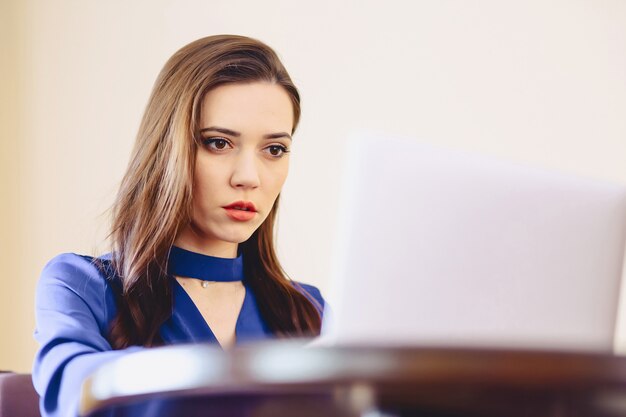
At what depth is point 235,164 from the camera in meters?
1.41

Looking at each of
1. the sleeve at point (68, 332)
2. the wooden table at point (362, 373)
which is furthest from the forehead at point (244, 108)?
the wooden table at point (362, 373)

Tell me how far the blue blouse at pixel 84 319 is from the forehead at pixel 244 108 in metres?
0.26

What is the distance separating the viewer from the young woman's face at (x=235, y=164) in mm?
1403

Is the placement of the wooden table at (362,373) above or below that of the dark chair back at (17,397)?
above

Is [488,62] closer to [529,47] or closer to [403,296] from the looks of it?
[529,47]

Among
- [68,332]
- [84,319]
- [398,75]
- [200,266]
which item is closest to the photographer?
[68,332]

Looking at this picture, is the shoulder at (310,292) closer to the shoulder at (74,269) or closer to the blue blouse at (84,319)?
the blue blouse at (84,319)

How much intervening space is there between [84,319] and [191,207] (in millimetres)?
297

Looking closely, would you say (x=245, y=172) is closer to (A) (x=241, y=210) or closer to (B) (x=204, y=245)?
(A) (x=241, y=210)

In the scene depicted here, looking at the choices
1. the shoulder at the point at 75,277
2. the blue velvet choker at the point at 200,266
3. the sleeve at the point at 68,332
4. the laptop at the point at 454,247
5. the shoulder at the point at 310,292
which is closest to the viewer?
the laptop at the point at 454,247

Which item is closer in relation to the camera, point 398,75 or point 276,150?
point 276,150

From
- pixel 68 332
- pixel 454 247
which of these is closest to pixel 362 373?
pixel 454 247

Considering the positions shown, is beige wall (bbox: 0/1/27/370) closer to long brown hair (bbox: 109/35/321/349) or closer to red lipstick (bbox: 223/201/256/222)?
long brown hair (bbox: 109/35/321/349)

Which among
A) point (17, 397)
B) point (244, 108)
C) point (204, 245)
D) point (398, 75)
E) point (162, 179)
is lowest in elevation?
point (17, 397)
